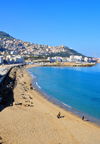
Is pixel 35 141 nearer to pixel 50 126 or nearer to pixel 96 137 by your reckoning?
pixel 50 126

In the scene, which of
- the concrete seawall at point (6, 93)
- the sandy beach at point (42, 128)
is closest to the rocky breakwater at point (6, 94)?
the concrete seawall at point (6, 93)

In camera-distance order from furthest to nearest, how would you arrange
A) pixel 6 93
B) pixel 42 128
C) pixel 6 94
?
pixel 6 93 → pixel 6 94 → pixel 42 128

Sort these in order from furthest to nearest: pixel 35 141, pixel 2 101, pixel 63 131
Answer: pixel 2 101 < pixel 63 131 < pixel 35 141

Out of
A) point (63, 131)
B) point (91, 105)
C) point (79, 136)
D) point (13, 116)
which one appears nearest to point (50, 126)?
point (63, 131)

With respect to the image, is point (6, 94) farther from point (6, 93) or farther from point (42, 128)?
point (42, 128)

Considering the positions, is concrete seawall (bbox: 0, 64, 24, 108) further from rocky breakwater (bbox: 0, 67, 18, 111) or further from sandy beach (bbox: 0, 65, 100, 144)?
sandy beach (bbox: 0, 65, 100, 144)

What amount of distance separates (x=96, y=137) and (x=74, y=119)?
2134 mm

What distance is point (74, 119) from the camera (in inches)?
360

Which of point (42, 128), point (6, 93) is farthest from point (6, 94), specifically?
point (42, 128)

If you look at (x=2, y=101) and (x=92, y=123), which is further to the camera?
(x=2, y=101)

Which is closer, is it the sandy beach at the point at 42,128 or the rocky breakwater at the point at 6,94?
the sandy beach at the point at 42,128

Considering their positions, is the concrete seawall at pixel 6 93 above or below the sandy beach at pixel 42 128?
above

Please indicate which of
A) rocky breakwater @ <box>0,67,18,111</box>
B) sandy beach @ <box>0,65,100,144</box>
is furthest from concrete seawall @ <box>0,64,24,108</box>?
sandy beach @ <box>0,65,100,144</box>

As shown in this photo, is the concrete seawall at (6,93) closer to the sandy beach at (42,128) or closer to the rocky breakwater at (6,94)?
the rocky breakwater at (6,94)
